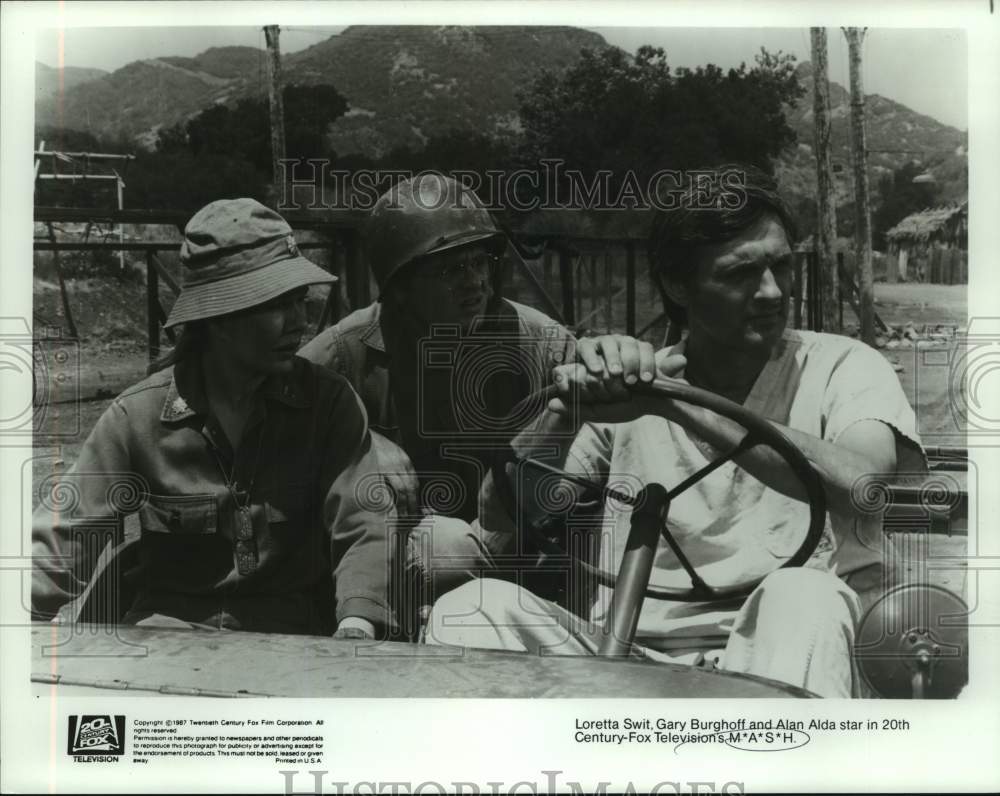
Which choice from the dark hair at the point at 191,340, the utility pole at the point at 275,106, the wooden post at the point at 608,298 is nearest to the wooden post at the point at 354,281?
the utility pole at the point at 275,106

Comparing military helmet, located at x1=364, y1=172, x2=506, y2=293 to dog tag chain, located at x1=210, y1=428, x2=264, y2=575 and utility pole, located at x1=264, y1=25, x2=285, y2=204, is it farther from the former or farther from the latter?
dog tag chain, located at x1=210, y1=428, x2=264, y2=575

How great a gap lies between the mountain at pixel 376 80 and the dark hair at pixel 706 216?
718 mm

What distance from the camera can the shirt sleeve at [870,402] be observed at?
5.07m

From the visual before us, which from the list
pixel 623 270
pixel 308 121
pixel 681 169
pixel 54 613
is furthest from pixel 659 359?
pixel 54 613

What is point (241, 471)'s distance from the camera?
502 centimetres

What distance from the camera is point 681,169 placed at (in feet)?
16.9

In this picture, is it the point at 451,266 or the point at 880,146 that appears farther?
the point at 880,146

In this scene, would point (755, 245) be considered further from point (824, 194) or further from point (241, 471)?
point (241, 471)

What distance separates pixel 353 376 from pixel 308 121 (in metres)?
1.03

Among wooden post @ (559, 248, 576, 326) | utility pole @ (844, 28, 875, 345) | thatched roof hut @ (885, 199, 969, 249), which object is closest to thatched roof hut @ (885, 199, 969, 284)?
thatched roof hut @ (885, 199, 969, 249)

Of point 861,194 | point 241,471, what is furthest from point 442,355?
point 861,194

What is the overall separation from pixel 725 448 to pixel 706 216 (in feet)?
2.96

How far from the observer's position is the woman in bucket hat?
499 centimetres

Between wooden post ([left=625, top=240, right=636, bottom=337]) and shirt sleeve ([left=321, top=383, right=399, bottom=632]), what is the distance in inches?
43.2
